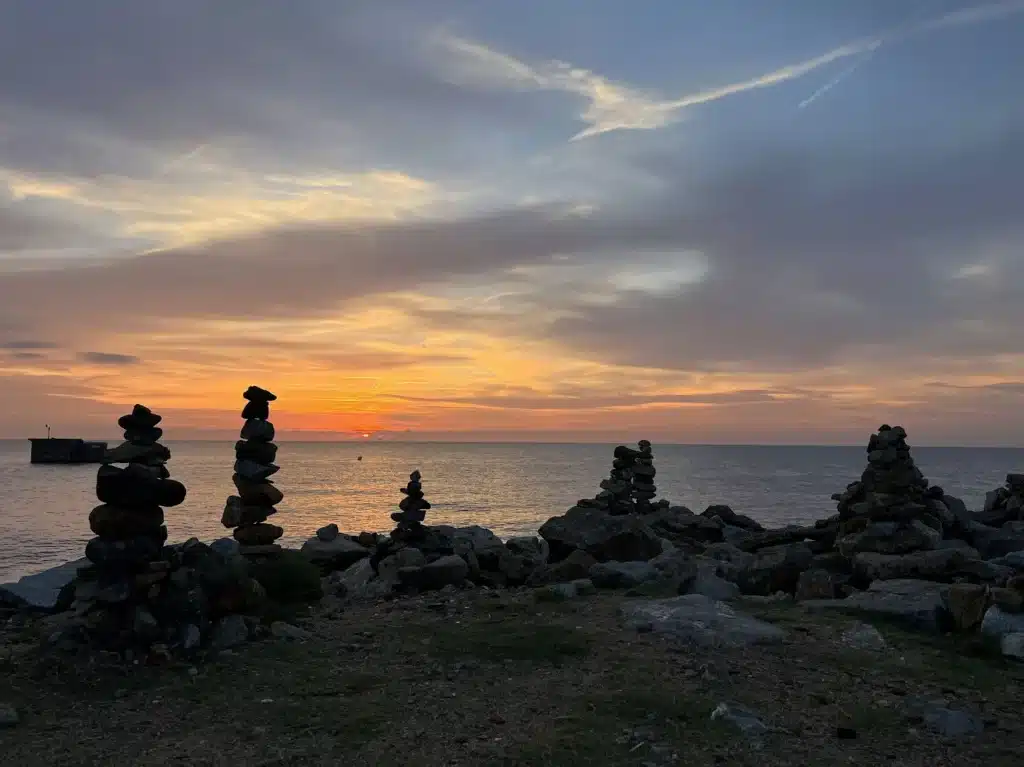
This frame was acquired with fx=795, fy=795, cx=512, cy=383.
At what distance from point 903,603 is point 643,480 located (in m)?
25.2

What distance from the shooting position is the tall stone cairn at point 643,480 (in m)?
40.2

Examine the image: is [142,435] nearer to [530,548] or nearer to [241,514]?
Result: [241,514]

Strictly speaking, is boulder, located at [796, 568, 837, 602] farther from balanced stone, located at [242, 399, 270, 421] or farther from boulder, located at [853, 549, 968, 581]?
balanced stone, located at [242, 399, 270, 421]

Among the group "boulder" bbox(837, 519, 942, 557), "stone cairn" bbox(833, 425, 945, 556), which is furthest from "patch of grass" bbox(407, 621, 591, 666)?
"stone cairn" bbox(833, 425, 945, 556)

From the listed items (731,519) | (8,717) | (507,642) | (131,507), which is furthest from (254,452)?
(731,519)

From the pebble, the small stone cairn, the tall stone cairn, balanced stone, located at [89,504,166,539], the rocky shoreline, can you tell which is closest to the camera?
the pebble

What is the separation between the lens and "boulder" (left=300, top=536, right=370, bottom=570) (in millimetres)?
26219

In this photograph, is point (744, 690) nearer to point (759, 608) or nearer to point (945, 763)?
point (945, 763)

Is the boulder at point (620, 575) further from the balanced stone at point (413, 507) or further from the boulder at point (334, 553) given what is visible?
the boulder at point (334, 553)

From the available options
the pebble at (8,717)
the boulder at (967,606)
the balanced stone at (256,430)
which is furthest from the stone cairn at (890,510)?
the pebble at (8,717)

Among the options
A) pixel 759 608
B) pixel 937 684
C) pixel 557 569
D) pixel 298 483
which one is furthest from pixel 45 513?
pixel 937 684

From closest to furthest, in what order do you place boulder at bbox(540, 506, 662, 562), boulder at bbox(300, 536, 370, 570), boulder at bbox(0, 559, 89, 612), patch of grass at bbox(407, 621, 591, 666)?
patch of grass at bbox(407, 621, 591, 666) < boulder at bbox(0, 559, 89, 612) < boulder at bbox(540, 506, 662, 562) < boulder at bbox(300, 536, 370, 570)

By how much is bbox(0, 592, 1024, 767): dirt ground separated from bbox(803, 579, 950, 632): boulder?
77 centimetres

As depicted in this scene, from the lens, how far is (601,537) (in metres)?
26.8
